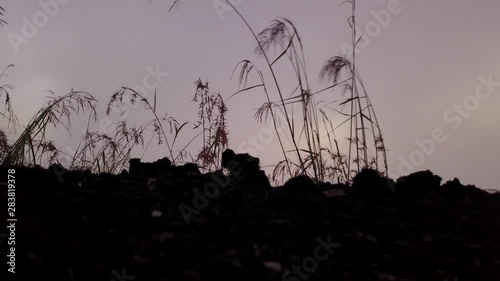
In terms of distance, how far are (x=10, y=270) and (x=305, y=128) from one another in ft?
6.34

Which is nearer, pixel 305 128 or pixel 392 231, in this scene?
pixel 392 231

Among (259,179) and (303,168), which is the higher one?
(303,168)

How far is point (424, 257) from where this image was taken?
1694mm

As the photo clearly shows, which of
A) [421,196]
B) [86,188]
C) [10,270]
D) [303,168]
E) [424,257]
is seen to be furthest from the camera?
[303,168]

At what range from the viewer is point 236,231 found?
169 cm

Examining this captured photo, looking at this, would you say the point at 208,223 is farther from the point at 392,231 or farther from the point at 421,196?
the point at 421,196

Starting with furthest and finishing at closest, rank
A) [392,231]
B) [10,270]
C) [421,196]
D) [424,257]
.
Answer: [421,196] → [392,231] → [424,257] → [10,270]

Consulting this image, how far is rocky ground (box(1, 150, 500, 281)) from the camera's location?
1.51 meters

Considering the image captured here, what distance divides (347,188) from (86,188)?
3.43 ft

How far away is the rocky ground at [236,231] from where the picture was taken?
1.51 m

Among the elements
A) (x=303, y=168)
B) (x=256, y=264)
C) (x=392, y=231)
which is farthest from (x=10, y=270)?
(x=303, y=168)

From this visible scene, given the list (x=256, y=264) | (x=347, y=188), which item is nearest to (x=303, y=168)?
(x=347, y=188)

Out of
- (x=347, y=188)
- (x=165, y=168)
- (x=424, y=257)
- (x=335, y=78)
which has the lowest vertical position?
(x=424, y=257)

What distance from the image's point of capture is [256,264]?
152 cm
